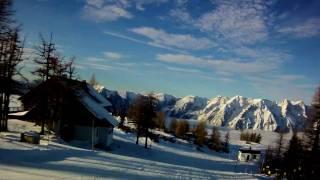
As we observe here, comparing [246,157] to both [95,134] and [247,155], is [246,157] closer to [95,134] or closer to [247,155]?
[247,155]

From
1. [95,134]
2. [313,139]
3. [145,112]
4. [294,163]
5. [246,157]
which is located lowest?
[246,157]

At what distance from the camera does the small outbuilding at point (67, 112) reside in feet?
167

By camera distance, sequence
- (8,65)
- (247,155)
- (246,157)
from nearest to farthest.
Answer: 1. (8,65)
2. (246,157)
3. (247,155)

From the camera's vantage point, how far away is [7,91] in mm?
43750

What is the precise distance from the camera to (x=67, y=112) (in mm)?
54719

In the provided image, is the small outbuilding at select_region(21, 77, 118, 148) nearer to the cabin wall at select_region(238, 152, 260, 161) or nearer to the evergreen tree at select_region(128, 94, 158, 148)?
the evergreen tree at select_region(128, 94, 158, 148)

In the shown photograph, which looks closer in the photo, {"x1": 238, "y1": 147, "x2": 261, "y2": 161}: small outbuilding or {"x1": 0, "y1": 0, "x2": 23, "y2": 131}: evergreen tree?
{"x1": 0, "y1": 0, "x2": 23, "y2": 131}: evergreen tree

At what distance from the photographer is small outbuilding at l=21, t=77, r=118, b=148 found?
5087 cm

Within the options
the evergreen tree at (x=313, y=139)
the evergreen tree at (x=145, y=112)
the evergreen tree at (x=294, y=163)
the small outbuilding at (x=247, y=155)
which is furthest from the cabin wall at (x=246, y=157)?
the evergreen tree at (x=313, y=139)

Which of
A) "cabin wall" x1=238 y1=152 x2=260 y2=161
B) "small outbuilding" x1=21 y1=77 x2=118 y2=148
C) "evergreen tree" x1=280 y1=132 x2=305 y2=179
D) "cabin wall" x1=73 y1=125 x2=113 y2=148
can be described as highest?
"small outbuilding" x1=21 y1=77 x2=118 y2=148

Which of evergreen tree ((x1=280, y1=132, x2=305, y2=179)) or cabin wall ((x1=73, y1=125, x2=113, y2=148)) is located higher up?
cabin wall ((x1=73, y1=125, x2=113, y2=148))

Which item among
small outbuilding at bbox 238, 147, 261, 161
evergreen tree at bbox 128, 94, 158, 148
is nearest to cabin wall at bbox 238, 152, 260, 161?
small outbuilding at bbox 238, 147, 261, 161

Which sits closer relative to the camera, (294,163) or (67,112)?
(67,112)

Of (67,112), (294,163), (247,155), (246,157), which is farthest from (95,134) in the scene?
(247,155)
